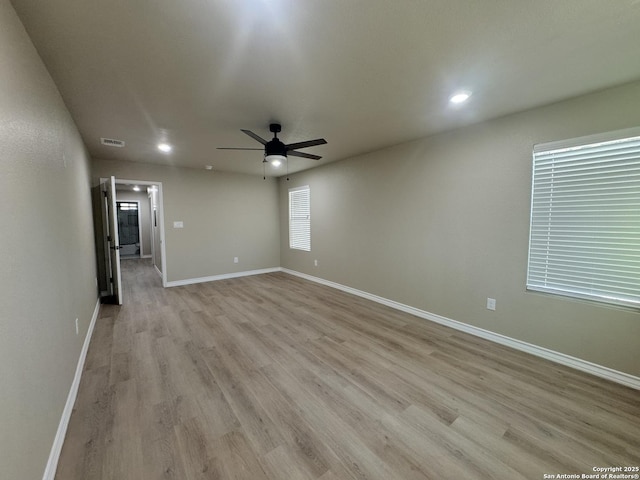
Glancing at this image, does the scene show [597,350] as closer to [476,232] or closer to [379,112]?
[476,232]

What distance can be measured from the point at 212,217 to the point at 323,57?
4.78m

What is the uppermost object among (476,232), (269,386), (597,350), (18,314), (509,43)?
(509,43)

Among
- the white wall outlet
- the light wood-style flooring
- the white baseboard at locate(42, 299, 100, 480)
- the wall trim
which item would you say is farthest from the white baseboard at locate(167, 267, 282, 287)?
the white wall outlet

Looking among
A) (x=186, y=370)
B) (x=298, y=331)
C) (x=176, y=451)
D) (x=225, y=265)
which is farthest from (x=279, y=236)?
(x=176, y=451)

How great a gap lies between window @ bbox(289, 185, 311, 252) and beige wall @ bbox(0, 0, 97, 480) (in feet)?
13.6

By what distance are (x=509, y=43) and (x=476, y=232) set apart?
1.95 meters

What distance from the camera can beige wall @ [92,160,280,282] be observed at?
17.3ft

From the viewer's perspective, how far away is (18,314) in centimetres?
121

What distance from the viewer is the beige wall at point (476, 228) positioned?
7.59 ft

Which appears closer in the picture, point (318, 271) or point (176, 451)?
point (176, 451)

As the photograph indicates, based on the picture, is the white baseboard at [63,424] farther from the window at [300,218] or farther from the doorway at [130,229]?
the doorway at [130,229]

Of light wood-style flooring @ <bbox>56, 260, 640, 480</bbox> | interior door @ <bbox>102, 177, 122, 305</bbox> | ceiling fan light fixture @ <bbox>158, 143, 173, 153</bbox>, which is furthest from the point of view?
interior door @ <bbox>102, 177, 122, 305</bbox>

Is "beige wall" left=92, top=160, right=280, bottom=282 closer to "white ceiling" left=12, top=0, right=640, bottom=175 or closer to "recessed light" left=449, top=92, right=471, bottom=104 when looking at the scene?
"white ceiling" left=12, top=0, right=640, bottom=175

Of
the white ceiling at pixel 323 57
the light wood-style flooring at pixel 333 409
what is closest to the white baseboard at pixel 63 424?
the light wood-style flooring at pixel 333 409
